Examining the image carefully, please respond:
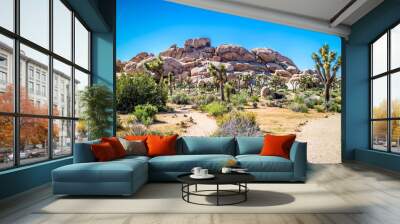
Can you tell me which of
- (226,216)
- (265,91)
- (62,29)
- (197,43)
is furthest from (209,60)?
(226,216)

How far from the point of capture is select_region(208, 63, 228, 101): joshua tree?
1205cm

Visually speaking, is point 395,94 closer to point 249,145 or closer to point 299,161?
point 299,161

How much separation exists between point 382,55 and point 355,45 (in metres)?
0.98

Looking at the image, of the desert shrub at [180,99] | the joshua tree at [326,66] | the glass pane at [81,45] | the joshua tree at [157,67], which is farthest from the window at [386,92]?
the glass pane at [81,45]

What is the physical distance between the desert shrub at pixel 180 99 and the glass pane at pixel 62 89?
15.1 feet

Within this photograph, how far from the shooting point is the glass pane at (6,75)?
16.1 feet

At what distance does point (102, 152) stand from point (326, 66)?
8.55 metres

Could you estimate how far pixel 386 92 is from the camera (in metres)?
8.63

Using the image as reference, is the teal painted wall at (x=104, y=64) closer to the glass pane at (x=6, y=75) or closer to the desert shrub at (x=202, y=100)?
the desert shrub at (x=202, y=100)

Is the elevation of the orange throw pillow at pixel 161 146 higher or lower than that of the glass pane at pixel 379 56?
lower

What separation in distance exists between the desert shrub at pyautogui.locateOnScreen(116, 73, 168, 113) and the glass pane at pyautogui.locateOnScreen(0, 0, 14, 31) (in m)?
6.19

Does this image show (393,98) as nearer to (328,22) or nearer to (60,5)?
(328,22)

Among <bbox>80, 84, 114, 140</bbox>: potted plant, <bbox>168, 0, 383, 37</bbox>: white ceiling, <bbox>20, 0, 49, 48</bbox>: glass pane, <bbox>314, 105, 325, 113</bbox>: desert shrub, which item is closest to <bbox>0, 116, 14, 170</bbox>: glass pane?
<bbox>20, 0, 49, 48</bbox>: glass pane

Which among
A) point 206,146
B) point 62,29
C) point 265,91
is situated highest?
point 62,29
